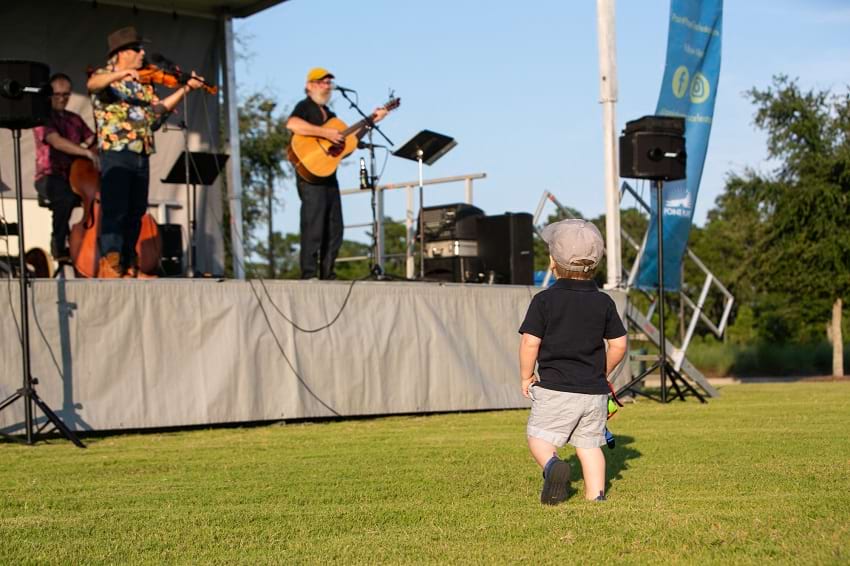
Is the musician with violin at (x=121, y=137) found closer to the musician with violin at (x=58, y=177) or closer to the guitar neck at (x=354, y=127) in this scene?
the musician with violin at (x=58, y=177)

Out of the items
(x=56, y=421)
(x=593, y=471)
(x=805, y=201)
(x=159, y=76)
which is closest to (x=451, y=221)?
(x=159, y=76)

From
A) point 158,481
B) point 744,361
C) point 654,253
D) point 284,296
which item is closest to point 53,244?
point 284,296

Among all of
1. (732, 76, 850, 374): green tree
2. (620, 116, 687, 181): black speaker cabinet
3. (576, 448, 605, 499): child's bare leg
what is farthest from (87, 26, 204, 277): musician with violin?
(732, 76, 850, 374): green tree

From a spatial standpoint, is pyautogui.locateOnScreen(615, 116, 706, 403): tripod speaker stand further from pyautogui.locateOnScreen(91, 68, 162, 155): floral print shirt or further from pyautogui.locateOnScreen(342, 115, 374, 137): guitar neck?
pyautogui.locateOnScreen(91, 68, 162, 155): floral print shirt

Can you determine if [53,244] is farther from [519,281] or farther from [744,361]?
[744,361]

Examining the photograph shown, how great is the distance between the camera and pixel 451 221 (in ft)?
42.0

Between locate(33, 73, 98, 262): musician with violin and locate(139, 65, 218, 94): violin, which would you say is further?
locate(33, 73, 98, 262): musician with violin

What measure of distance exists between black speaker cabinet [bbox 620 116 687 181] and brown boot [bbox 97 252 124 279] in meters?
4.71

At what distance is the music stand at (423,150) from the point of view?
1219 cm

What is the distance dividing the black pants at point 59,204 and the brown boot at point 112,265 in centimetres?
133

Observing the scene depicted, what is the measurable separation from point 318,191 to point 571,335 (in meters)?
6.07

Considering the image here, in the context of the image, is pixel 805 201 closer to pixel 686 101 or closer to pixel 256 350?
pixel 686 101

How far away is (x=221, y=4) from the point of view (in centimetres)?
1408

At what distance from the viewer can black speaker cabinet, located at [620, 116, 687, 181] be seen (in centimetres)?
1110
